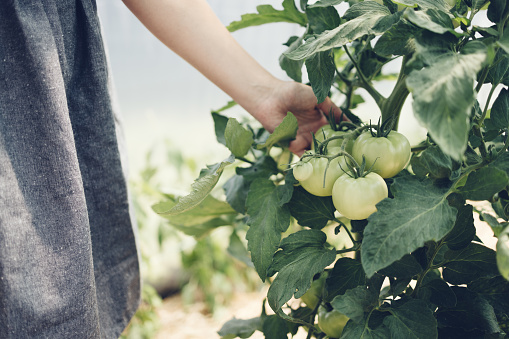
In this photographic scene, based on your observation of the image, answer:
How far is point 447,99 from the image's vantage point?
27 centimetres

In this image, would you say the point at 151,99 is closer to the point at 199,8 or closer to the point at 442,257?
the point at 199,8

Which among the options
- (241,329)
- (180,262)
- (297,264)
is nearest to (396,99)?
(297,264)

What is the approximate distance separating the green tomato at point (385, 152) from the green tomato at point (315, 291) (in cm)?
17

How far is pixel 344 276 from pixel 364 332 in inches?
2.7

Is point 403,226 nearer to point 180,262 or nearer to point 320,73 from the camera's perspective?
point 320,73

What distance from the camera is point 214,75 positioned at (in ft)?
2.02

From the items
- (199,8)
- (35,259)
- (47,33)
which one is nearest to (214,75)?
(199,8)

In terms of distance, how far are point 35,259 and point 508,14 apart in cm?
49

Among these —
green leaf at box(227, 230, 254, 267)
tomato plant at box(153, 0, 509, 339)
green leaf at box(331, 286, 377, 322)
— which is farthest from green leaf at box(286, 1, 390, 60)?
green leaf at box(227, 230, 254, 267)

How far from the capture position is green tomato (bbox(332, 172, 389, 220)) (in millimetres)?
382

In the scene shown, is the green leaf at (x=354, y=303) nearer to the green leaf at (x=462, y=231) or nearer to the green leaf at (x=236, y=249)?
the green leaf at (x=462, y=231)

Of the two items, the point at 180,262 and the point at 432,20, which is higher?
Result: the point at 432,20

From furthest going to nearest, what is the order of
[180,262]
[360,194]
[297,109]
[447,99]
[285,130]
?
1. [180,262]
2. [297,109]
3. [285,130]
4. [360,194]
5. [447,99]

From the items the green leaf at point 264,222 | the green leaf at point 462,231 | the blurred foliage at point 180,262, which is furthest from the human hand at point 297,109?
the blurred foliage at point 180,262
